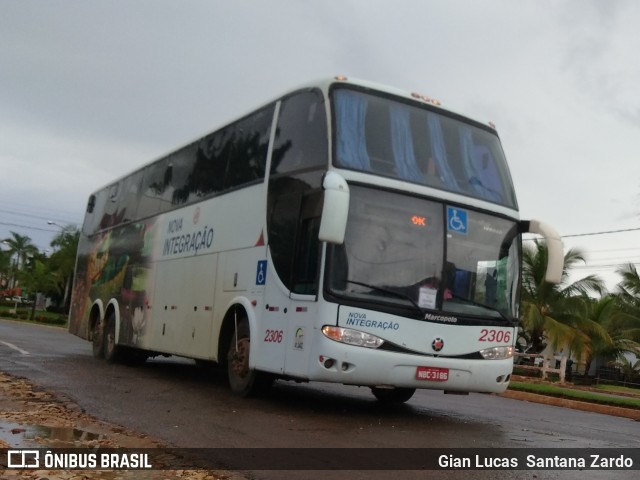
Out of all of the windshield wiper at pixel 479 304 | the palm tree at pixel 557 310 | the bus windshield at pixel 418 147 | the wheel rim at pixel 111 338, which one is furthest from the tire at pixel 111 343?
the palm tree at pixel 557 310

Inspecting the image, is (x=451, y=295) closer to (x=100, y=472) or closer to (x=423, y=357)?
(x=423, y=357)

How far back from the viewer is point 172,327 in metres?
12.9

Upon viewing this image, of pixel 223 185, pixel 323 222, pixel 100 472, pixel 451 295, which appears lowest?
pixel 100 472

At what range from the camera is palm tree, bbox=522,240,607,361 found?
29.2 m

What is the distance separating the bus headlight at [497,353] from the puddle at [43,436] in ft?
15.2

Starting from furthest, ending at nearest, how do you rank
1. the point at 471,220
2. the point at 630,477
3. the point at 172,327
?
the point at 172,327
the point at 471,220
the point at 630,477

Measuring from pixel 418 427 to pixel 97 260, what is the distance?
38.0 feet

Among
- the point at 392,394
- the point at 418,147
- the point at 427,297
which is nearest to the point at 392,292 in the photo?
the point at 427,297

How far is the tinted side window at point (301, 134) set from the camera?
359 inches

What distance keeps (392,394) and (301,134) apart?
431 cm

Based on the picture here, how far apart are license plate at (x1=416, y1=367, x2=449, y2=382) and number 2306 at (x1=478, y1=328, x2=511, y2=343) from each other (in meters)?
0.70

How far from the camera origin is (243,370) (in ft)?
33.6

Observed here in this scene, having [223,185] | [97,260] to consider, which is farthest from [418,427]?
[97,260]

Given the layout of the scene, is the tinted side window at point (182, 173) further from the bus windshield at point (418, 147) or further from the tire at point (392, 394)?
the bus windshield at point (418, 147)
